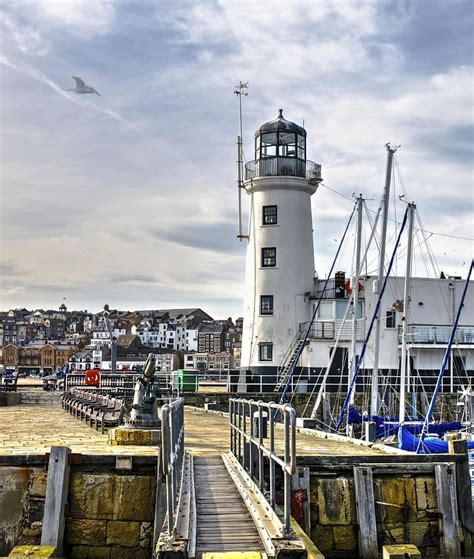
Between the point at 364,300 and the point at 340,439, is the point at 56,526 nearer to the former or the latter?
the point at 340,439

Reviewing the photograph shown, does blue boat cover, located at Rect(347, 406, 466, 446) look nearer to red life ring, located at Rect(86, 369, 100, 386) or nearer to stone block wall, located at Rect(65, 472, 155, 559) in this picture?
stone block wall, located at Rect(65, 472, 155, 559)

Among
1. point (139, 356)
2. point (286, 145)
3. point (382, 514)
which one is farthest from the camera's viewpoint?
point (139, 356)

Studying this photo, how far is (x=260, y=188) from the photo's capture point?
4372 centimetres

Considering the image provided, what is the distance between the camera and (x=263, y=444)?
10688 millimetres

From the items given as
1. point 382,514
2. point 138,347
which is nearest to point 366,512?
point 382,514

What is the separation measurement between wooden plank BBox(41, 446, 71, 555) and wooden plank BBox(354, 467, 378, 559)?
4.74 m

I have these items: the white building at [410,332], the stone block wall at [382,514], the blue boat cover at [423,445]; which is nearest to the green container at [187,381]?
the white building at [410,332]

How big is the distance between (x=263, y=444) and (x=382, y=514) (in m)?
3.38

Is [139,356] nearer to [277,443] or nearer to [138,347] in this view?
[138,347]

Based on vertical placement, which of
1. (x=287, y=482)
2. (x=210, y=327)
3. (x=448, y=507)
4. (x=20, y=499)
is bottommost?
(x=448, y=507)

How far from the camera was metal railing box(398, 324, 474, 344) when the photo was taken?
4031 cm

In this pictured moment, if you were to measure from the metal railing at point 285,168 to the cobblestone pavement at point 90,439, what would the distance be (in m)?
19.9

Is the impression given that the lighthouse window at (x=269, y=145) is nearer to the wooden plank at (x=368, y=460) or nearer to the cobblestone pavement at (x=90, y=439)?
the cobblestone pavement at (x=90, y=439)

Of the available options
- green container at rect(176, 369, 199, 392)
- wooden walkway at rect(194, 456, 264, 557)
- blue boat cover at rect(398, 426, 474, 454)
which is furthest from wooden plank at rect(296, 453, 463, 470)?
green container at rect(176, 369, 199, 392)
